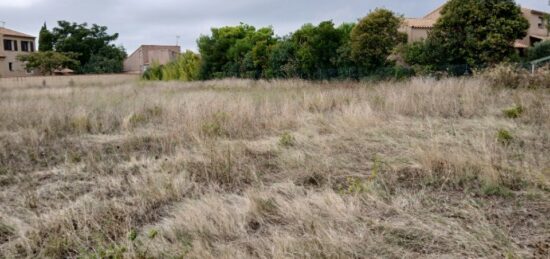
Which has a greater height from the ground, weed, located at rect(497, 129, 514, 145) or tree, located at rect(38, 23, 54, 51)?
tree, located at rect(38, 23, 54, 51)

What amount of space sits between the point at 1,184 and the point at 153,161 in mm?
1492

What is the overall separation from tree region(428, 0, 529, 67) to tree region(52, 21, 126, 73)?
34.7m

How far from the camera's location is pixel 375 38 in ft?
43.4

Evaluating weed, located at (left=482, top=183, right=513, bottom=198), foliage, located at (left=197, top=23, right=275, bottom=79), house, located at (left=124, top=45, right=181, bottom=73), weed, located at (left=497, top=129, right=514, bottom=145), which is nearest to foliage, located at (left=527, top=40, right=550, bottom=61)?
foliage, located at (left=197, top=23, right=275, bottom=79)

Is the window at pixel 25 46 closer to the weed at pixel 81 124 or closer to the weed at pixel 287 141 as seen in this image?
the weed at pixel 81 124

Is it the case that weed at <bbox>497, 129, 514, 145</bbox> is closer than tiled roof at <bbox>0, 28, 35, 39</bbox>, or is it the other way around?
weed at <bbox>497, 129, 514, 145</bbox>

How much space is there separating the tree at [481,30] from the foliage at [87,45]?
34.7m

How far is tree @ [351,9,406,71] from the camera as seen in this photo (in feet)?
43.7

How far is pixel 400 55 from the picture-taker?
45.2 feet

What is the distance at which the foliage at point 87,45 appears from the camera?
3962cm

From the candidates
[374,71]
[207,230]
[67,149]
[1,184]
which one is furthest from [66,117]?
[374,71]

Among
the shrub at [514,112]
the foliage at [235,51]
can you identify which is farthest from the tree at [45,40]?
the shrub at [514,112]

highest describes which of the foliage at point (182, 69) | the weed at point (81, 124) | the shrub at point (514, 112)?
the foliage at point (182, 69)

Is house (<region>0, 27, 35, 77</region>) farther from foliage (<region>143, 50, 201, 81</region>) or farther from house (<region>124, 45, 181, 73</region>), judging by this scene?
foliage (<region>143, 50, 201, 81</region>)
